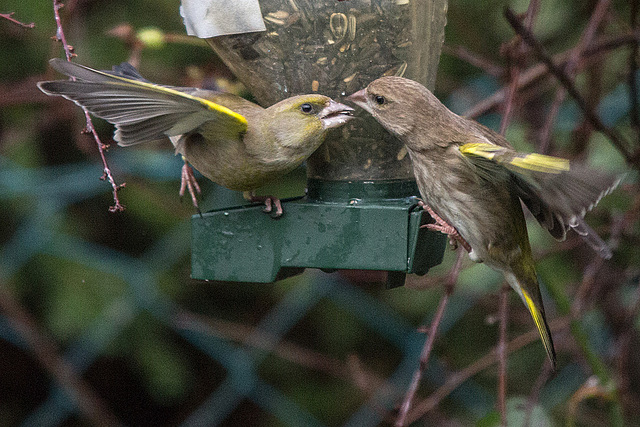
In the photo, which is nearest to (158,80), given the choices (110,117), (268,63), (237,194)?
(237,194)

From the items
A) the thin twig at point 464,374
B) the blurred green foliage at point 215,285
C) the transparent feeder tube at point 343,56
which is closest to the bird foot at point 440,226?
the transparent feeder tube at point 343,56

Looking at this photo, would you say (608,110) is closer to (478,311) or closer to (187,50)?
(478,311)

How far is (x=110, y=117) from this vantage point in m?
1.93

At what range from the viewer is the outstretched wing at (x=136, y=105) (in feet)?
6.06

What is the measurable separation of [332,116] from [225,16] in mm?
448

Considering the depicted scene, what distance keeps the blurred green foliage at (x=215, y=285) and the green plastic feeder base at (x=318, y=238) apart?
105 cm

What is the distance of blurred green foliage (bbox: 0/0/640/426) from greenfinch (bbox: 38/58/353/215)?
38.4 inches

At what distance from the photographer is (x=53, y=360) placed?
3680mm

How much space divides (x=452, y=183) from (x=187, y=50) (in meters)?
1.94

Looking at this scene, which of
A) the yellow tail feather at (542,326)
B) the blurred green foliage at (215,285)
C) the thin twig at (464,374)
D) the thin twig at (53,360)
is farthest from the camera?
the thin twig at (53,360)

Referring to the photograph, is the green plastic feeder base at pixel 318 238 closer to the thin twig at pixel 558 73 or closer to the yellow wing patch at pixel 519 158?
the yellow wing patch at pixel 519 158

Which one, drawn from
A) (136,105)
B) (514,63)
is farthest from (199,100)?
(514,63)

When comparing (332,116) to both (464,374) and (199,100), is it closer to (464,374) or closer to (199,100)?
(199,100)

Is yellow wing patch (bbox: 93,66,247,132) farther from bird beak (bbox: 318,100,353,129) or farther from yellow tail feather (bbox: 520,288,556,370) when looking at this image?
yellow tail feather (bbox: 520,288,556,370)
